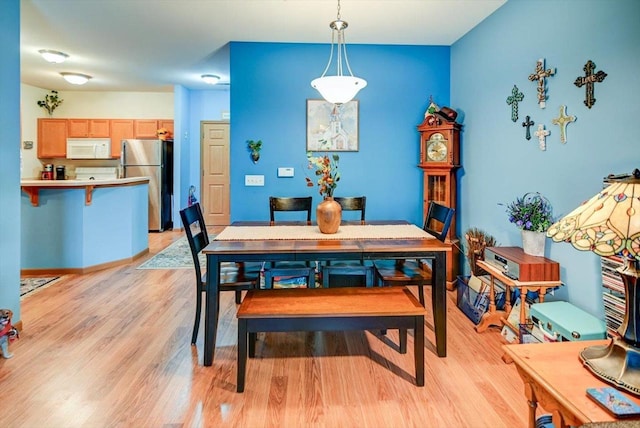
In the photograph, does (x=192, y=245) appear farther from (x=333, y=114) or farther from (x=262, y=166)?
(x=333, y=114)

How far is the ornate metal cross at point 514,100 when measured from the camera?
3051 mm

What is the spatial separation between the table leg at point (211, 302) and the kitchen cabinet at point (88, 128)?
241 inches

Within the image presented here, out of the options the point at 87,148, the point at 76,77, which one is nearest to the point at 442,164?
the point at 76,77

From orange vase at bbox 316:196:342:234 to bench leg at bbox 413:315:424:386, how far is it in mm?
859

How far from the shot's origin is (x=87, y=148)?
23.3 feet

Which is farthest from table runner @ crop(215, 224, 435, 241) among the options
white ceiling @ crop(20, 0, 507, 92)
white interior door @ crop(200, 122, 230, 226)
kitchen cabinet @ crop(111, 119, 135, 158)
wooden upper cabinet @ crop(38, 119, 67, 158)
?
wooden upper cabinet @ crop(38, 119, 67, 158)

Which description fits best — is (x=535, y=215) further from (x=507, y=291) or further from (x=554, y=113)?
(x=554, y=113)

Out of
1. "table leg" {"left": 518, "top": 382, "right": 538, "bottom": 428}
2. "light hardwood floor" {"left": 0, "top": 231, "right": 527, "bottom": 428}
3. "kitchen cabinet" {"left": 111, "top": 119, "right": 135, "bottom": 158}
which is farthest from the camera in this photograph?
"kitchen cabinet" {"left": 111, "top": 119, "right": 135, "bottom": 158}

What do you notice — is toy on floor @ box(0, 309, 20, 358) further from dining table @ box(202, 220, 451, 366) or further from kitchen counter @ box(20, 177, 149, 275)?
kitchen counter @ box(20, 177, 149, 275)

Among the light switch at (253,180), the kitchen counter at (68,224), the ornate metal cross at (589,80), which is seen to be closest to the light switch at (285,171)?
the light switch at (253,180)

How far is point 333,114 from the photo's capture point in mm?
4258

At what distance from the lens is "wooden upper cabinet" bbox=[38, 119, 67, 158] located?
280 inches

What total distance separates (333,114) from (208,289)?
2.59 meters

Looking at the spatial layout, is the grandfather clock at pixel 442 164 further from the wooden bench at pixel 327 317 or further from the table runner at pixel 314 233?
the wooden bench at pixel 327 317
